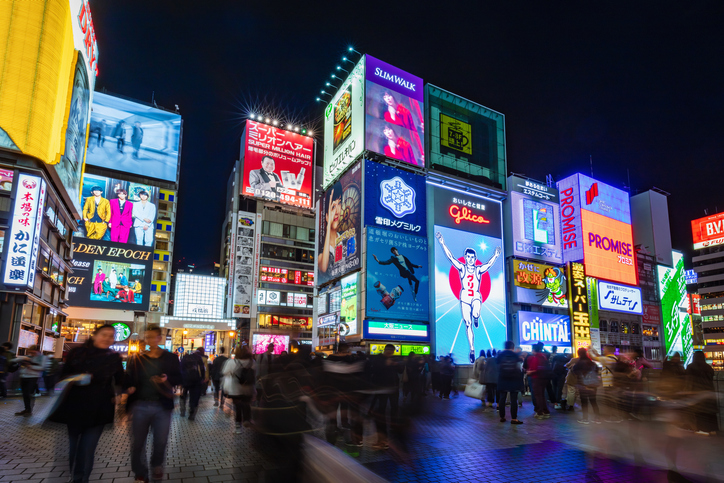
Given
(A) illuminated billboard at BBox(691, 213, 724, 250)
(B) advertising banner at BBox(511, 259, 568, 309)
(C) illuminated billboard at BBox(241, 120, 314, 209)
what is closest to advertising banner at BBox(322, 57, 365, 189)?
(C) illuminated billboard at BBox(241, 120, 314, 209)

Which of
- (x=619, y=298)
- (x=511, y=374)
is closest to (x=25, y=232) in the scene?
(x=511, y=374)

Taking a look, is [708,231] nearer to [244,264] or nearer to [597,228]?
[597,228]

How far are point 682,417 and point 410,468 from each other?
3.33m

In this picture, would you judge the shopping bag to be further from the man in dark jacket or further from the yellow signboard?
the yellow signboard

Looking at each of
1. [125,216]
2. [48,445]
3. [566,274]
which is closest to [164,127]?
[125,216]

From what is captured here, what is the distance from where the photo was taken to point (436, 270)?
34562 millimetres

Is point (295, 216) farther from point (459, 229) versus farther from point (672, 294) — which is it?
point (672, 294)

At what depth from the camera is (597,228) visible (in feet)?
158

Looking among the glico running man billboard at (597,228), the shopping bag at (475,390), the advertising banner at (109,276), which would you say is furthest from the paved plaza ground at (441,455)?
the glico running man billboard at (597,228)

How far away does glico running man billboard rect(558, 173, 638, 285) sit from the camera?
4569cm

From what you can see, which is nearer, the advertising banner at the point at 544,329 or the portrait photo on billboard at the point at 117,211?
the advertising banner at the point at 544,329

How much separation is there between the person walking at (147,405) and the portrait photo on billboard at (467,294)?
1147 inches

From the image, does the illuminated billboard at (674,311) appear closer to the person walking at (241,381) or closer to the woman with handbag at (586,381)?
the woman with handbag at (586,381)

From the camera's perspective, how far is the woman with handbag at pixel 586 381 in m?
10.4
